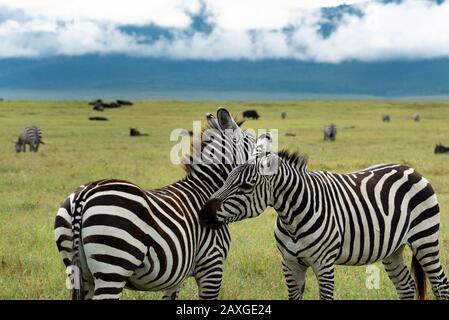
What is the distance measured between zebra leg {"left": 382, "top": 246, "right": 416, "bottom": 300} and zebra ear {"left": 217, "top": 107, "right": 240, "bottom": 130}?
7.65ft

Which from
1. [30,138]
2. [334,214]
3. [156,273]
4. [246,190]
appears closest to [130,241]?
[156,273]

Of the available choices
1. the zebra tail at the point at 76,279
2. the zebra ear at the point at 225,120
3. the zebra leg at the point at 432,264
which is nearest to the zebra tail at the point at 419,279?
the zebra leg at the point at 432,264

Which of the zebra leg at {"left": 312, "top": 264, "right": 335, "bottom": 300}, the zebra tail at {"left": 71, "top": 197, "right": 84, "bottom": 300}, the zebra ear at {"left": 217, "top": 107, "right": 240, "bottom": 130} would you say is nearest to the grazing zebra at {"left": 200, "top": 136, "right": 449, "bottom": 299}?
the zebra leg at {"left": 312, "top": 264, "right": 335, "bottom": 300}

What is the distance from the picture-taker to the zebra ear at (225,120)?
5941 millimetres

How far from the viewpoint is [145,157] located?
2653 cm

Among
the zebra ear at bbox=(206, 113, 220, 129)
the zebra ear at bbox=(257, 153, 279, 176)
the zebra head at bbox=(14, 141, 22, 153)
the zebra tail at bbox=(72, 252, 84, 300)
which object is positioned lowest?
the zebra tail at bbox=(72, 252, 84, 300)

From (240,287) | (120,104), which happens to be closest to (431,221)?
(240,287)

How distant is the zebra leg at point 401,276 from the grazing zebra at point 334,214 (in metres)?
0.01

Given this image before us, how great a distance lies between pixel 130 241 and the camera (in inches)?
186

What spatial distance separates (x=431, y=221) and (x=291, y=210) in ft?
5.35

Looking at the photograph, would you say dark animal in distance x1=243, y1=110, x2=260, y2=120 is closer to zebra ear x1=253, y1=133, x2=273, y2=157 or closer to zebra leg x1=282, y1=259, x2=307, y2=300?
zebra leg x1=282, y1=259, x2=307, y2=300

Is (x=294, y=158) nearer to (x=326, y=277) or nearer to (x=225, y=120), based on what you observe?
(x=225, y=120)

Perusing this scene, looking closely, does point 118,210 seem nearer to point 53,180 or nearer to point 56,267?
point 56,267

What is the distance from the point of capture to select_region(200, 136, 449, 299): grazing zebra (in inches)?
222
